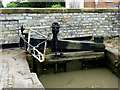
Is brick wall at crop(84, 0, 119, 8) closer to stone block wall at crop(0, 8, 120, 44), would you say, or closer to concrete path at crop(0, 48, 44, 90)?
stone block wall at crop(0, 8, 120, 44)

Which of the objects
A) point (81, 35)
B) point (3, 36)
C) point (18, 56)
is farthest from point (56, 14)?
point (18, 56)

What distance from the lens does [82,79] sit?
5270 mm

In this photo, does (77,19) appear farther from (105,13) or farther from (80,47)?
(80,47)

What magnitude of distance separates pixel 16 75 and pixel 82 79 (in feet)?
7.96

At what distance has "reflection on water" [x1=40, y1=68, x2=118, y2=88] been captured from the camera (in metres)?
4.92

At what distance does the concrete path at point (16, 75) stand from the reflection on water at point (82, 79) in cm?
115

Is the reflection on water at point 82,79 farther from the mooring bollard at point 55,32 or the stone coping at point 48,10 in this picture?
the stone coping at point 48,10

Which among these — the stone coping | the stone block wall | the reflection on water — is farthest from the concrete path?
the stone coping

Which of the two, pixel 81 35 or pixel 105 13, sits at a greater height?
pixel 105 13

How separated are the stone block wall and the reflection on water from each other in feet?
7.43

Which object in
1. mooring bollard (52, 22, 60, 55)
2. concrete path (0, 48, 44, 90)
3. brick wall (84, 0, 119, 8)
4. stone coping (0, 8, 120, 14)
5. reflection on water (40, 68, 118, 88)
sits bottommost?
reflection on water (40, 68, 118, 88)

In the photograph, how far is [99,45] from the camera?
5664 millimetres

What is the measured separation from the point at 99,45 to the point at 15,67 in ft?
9.94

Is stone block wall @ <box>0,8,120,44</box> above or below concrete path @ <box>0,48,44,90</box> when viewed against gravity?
above
